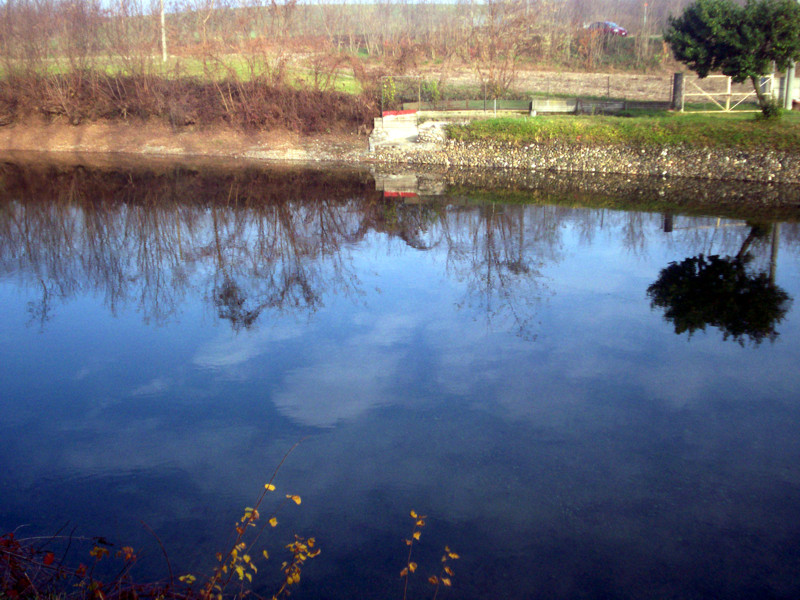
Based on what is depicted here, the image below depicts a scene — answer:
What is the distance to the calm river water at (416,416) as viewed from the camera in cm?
491

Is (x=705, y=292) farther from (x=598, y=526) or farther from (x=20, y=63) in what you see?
(x=20, y=63)

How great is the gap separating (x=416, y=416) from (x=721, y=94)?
2074 centimetres

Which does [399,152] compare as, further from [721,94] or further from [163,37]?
[163,37]

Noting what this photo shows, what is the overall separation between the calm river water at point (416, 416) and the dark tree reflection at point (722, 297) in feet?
0.17

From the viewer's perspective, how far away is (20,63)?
29047mm

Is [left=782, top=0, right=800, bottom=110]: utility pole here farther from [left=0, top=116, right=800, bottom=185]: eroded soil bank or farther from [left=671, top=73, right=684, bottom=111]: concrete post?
[left=0, top=116, right=800, bottom=185]: eroded soil bank

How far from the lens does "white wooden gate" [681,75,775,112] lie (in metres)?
22.6

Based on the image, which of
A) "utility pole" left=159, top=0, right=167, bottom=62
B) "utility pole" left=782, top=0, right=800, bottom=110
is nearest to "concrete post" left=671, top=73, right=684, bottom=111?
"utility pole" left=782, top=0, right=800, bottom=110

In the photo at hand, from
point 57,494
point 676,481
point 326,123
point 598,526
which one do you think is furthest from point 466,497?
point 326,123

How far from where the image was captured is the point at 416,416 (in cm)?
673

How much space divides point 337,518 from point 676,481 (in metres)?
2.92

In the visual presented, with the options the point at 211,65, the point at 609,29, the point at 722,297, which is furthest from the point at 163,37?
the point at 722,297

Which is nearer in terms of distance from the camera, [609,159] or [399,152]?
[609,159]

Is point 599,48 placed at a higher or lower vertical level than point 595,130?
higher
